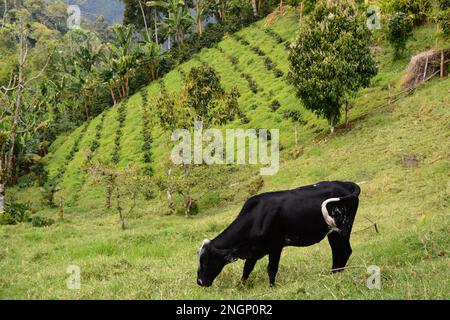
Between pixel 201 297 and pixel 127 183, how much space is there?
58.3 feet

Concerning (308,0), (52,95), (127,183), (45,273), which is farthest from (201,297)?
(52,95)

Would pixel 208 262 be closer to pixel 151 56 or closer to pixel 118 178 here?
pixel 118 178

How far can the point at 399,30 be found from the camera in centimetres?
3903

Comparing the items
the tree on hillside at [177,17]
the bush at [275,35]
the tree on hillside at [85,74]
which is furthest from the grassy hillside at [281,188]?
the tree on hillside at [177,17]

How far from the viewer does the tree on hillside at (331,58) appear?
101 ft

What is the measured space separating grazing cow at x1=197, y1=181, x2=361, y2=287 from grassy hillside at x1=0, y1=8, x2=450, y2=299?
1.83ft

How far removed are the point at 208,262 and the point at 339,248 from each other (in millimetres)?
2870

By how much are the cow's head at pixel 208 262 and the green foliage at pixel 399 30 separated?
109 ft

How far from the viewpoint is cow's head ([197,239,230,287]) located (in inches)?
399

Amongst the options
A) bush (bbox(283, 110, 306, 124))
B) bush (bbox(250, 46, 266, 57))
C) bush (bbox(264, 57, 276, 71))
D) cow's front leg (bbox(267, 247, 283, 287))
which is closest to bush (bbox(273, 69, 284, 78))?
bush (bbox(264, 57, 276, 71))

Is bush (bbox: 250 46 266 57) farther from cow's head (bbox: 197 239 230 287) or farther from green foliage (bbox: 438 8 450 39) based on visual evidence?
cow's head (bbox: 197 239 230 287)

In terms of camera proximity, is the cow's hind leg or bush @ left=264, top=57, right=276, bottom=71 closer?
the cow's hind leg

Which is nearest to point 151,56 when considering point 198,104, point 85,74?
point 85,74

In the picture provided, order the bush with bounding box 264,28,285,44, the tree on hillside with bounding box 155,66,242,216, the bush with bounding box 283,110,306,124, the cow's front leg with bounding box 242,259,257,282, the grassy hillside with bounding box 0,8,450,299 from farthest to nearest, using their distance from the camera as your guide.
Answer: the bush with bounding box 264,28,285,44 → the bush with bounding box 283,110,306,124 → the tree on hillside with bounding box 155,66,242,216 → the cow's front leg with bounding box 242,259,257,282 → the grassy hillside with bounding box 0,8,450,299
